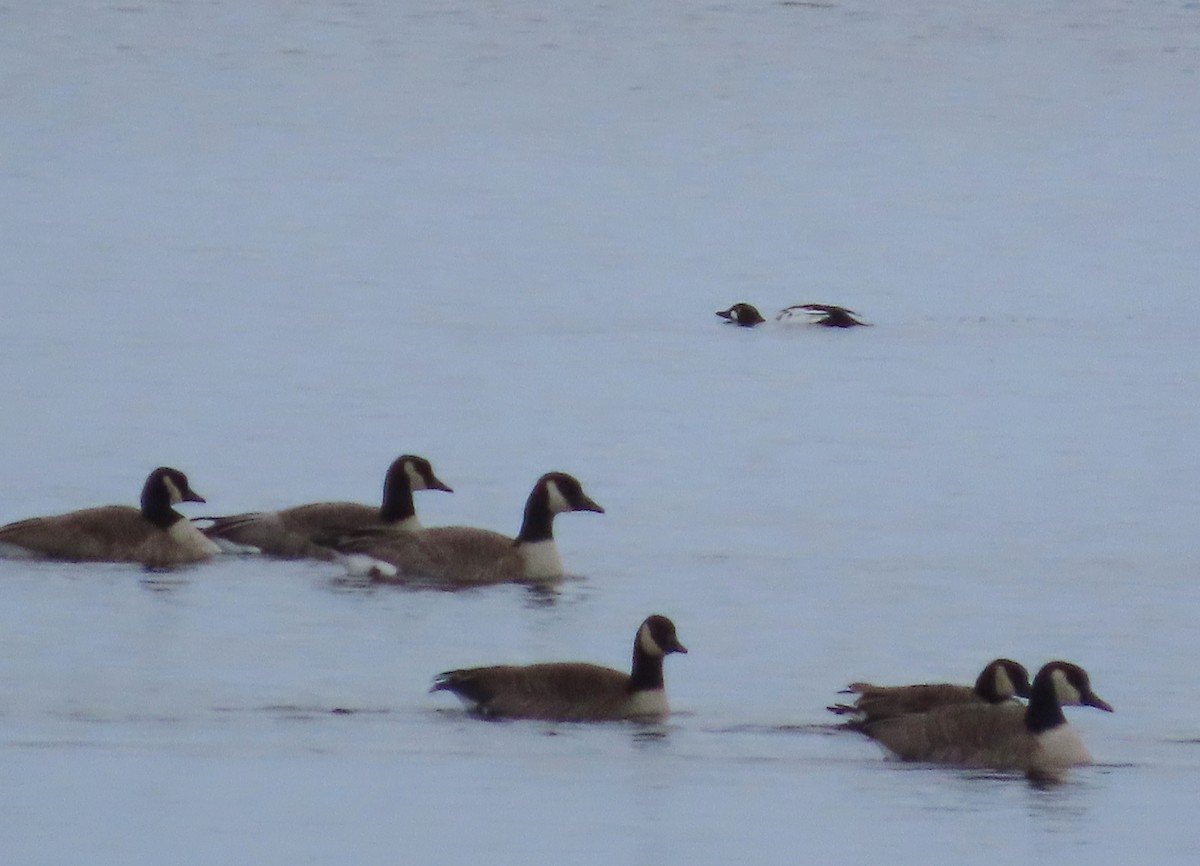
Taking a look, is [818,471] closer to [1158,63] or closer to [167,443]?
[167,443]

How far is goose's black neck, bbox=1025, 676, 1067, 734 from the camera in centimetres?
1045

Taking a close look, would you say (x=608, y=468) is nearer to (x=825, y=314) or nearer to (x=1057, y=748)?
(x=1057, y=748)

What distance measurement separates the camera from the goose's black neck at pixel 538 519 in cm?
1411

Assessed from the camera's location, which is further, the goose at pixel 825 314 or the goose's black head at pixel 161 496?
the goose at pixel 825 314

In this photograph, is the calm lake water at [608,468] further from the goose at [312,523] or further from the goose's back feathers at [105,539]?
the goose's back feathers at [105,539]

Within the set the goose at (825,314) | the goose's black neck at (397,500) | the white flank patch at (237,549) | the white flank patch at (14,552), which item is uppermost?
the goose at (825,314)

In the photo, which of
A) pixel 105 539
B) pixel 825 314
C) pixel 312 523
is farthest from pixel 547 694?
pixel 825 314

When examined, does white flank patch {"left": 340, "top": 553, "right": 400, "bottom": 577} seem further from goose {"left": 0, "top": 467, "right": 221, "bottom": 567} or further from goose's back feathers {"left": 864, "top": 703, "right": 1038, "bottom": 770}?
goose's back feathers {"left": 864, "top": 703, "right": 1038, "bottom": 770}

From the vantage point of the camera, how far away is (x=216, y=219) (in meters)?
38.6

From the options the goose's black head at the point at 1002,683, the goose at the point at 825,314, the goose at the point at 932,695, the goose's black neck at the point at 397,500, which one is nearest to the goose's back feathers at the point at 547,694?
the goose at the point at 932,695

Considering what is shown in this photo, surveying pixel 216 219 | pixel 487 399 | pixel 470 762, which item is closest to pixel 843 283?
pixel 216 219

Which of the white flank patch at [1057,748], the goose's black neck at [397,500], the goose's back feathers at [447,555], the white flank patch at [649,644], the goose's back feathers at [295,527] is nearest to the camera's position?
the white flank patch at [1057,748]

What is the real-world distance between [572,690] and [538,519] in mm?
3110

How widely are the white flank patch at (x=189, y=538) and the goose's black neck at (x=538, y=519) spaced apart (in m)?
1.78
